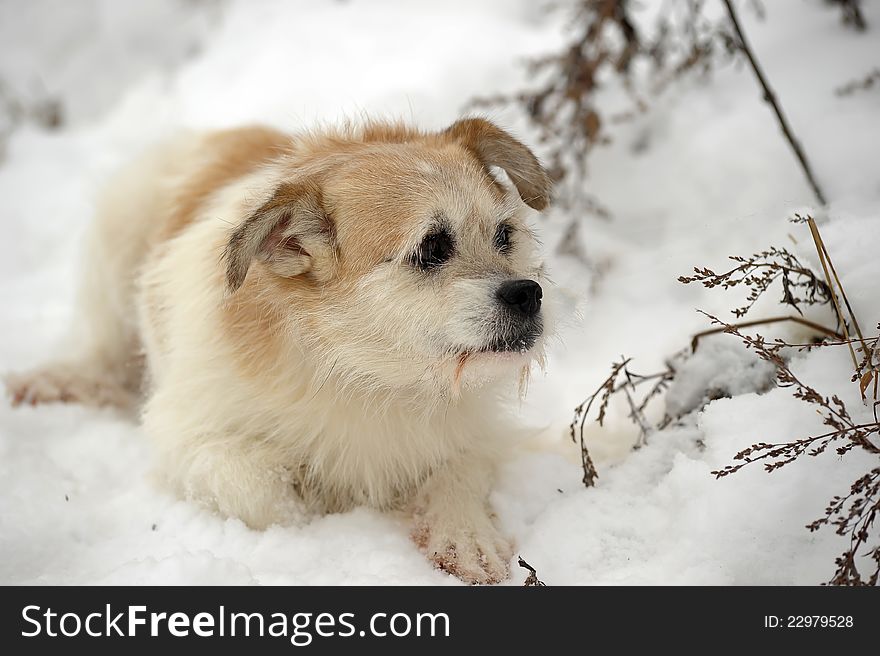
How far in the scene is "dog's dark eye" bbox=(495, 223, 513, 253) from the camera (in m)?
2.76

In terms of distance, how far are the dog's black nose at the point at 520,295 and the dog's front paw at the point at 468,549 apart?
783mm

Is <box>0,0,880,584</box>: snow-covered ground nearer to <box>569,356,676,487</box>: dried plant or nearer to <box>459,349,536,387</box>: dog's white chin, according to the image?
<box>569,356,676,487</box>: dried plant

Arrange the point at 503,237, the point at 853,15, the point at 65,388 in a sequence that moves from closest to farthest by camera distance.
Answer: the point at 503,237
the point at 65,388
the point at 853,15

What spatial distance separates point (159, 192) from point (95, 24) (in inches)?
153

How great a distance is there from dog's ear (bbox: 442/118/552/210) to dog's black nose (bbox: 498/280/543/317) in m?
0.70

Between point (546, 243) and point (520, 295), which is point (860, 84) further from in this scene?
point (520, 295)

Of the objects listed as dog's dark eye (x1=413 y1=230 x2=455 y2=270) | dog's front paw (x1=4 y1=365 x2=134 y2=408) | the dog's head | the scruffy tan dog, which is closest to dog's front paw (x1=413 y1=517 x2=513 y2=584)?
the scruffy tan dog

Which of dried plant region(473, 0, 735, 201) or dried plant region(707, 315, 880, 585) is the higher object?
dried plant region(473, 0, 735, 201)

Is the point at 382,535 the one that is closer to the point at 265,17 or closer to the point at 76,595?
the point at 76,595

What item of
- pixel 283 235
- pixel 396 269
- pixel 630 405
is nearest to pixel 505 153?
pixel 396 269

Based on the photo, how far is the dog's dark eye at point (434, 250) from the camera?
252 centimetres

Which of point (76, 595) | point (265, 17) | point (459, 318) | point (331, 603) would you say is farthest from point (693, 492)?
point (265, 17)

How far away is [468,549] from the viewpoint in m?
2.66

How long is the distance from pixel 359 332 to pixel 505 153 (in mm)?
893
